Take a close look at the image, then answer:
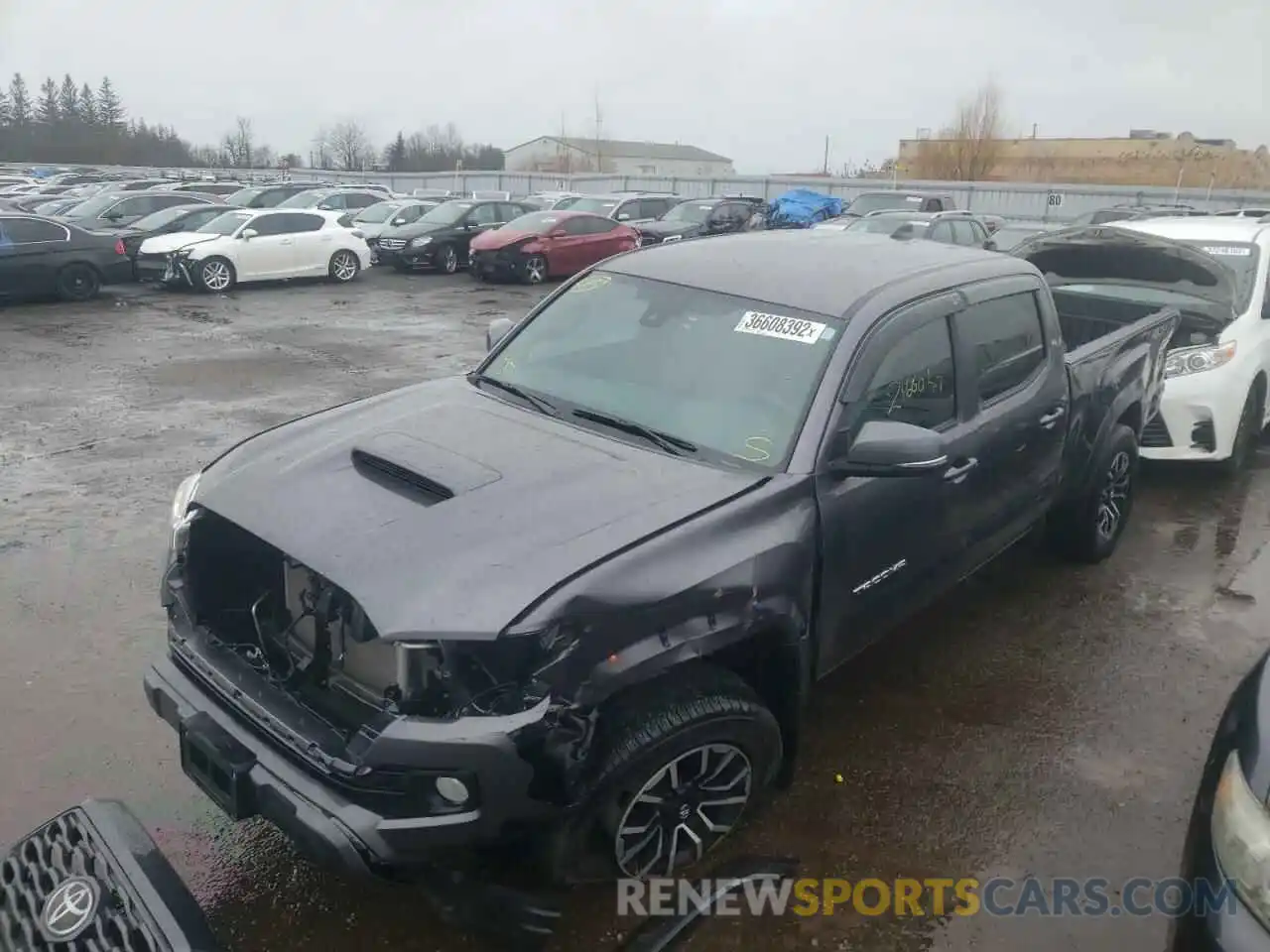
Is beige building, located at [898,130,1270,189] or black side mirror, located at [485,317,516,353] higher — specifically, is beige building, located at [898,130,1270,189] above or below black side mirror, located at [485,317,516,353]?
above

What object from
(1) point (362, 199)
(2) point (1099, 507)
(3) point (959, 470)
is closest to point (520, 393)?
(3) point (959, 470)

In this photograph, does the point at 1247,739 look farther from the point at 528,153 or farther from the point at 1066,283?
the point at 528,153

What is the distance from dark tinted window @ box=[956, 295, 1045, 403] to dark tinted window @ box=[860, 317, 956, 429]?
0.20 m

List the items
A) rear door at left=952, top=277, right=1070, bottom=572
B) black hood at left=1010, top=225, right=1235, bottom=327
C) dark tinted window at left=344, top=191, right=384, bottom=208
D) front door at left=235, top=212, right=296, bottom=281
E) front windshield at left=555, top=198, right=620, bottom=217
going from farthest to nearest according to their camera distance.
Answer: dark tinted window at left=344, top=191, right=384, bottom=208 → front windshield at left=555, top=198, right=620, bottom=217 → front door at left=235, top=212, right=296, bottom=281 → black hood at left=1010, top=225, right=1235, bottom=327 → rear door at left=952, top=277, right=1070, bottom=572

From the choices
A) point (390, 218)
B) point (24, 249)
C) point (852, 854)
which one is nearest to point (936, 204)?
point (390, 218)

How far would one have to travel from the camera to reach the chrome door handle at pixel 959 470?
12.7 ft

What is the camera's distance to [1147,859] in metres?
3.37

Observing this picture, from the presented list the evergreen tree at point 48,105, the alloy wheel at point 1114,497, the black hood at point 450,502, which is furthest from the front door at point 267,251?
the evergreen tree at point 48,105

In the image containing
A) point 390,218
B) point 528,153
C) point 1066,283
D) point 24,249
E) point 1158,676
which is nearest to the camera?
point 1158,676

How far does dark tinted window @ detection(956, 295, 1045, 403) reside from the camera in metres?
4.13

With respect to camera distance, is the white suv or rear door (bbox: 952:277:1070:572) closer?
rear door (bbox: 952:277:1070:572)

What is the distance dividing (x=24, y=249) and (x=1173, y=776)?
16.3 metres

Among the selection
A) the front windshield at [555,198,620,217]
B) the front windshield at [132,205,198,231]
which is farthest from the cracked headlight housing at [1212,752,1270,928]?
the front windshield at [555,198,620,217]

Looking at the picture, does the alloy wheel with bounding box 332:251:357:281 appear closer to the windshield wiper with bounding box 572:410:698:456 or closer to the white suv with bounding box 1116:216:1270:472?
the white suv with bounding box 1116:216:1270:472
